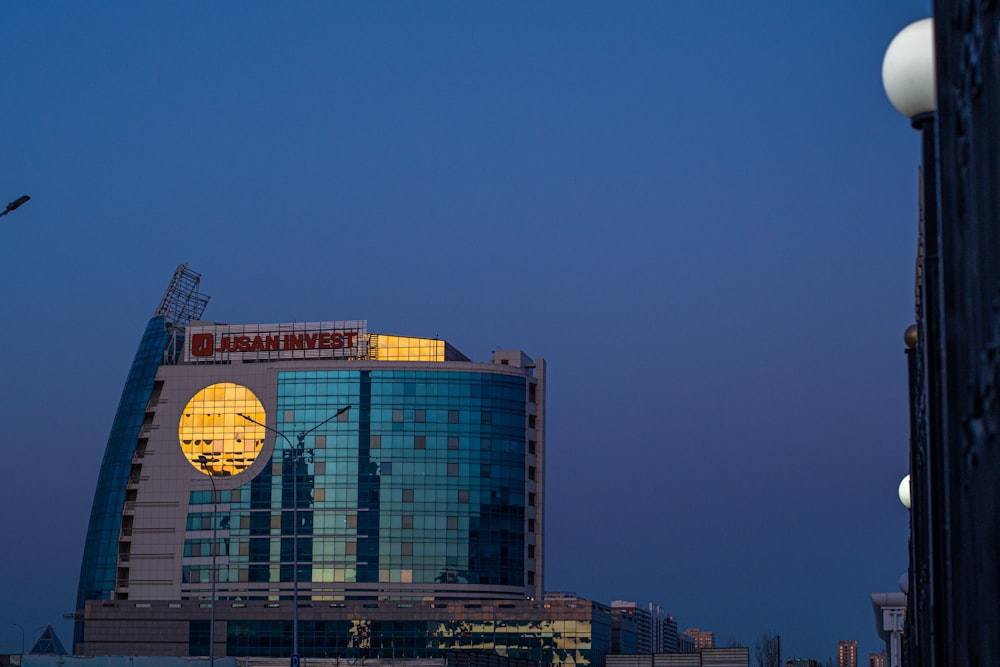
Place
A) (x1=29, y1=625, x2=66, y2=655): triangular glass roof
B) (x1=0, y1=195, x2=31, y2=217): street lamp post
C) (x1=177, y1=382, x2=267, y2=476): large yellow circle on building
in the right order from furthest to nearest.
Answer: (x1=177, y1=382, x2=267, y2=476): large yellow circle on building, (x1=29, y1=625, x2=66, y2=655): triangular glass roof, (x1=0, y1=195, x2=31, y2=217): street lamp post

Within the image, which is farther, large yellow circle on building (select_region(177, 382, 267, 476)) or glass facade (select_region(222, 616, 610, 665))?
large yellow circle on building (select_region(177, 382, 267, 476))

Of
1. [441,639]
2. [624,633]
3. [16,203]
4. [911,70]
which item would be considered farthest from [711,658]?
[911,70]

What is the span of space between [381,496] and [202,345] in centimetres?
2715

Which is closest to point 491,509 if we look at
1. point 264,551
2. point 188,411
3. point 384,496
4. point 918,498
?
point 384,496

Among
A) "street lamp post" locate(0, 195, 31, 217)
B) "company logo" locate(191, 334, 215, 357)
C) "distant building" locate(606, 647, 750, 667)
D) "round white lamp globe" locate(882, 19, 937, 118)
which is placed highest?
"company logo" locate(191, 334, 215, 357)

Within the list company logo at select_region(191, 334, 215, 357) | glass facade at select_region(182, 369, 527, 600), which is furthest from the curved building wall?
glass facade at select_region(182, 369, 527, 600)

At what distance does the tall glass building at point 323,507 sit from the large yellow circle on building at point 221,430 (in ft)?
0.60

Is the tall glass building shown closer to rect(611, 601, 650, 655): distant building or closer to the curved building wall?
the curved building wall

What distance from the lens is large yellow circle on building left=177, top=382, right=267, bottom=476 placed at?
165m

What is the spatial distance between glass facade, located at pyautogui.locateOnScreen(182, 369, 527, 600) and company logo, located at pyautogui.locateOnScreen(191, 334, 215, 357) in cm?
970

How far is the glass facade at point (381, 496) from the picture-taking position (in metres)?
162

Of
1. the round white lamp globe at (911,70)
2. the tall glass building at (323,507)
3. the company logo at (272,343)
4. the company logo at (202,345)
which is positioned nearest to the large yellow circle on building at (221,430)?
the tall glass building at (323,507)

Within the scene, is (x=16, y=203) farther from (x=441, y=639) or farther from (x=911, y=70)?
(x=441, y=639)

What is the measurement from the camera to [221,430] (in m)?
167
